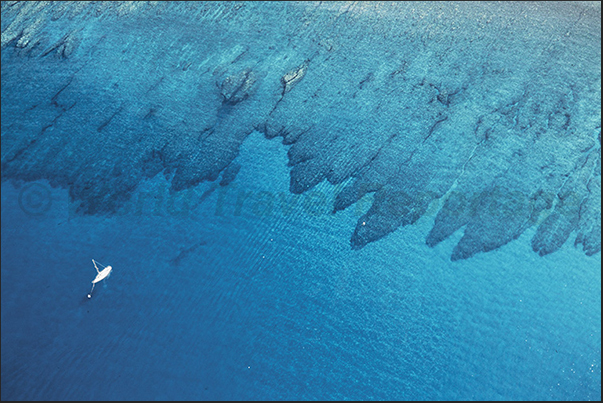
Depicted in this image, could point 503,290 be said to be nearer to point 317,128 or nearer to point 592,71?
point 317,128

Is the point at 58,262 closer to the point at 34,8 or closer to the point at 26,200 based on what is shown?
the point at 26,200

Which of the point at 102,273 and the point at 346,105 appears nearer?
the point at 102,273

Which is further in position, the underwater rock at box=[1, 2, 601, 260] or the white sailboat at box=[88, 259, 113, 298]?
the underwater rock at box=[1, 2, 601, 260]

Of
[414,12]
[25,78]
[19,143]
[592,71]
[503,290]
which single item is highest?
[25,78]

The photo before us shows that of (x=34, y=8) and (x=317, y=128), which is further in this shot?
(x=34, y=8)

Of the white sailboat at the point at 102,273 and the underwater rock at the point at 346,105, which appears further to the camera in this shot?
the underwater rock at the point at 346,105

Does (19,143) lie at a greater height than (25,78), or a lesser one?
lesser

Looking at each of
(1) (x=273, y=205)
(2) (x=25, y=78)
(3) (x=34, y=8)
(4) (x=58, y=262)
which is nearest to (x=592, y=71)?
(1) (x=273, y=205)

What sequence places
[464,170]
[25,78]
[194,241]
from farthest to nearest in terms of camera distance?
[25,78] → [464,170] → [194,241]

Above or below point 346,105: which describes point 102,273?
above

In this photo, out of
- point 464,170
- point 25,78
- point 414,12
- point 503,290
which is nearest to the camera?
point 503,290
